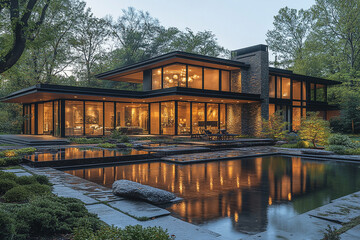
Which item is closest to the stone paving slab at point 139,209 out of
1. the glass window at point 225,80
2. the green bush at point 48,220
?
the green bush at point 48,220

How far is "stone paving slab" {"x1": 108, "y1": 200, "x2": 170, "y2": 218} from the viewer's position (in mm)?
4747

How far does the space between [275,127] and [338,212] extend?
1885 centimetres

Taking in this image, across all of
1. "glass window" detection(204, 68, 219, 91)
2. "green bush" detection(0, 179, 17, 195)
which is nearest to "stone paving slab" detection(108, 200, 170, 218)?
"green bush" detection(0, 179, 17, 195)

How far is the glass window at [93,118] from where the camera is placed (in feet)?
77.4

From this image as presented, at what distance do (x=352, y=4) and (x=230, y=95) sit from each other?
1028 inches

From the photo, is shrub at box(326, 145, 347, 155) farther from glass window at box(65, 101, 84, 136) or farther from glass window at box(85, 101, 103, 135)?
glass window at box(65, 101, 84, 136)

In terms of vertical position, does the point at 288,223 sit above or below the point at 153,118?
below

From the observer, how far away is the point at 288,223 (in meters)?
4.44

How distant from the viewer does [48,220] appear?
11.3 ft

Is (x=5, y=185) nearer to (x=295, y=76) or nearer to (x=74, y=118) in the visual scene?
(x=74, y=118)

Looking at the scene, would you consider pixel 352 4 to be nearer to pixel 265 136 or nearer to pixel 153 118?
pixel 265 136

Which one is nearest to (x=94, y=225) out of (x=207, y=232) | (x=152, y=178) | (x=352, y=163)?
(x=207, y=232)

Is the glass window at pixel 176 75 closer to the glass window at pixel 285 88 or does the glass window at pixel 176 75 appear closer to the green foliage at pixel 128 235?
the glass window at pixel 285 88

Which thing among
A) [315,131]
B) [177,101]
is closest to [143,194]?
[315,131]
